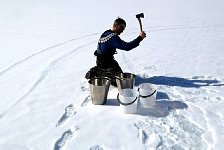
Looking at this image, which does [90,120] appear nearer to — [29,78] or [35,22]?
[29,78]

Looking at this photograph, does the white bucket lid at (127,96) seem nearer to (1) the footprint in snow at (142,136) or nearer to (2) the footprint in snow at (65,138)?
(1) the footprint in snow at (142,136)

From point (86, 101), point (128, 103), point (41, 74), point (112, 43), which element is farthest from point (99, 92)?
point (41, 74)

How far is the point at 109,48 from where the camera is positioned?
221 inches

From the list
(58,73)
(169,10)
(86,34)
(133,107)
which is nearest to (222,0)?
(169,10)

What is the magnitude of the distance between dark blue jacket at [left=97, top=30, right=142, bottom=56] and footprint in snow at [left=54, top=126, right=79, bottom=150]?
160 cm

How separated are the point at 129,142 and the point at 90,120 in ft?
2.36

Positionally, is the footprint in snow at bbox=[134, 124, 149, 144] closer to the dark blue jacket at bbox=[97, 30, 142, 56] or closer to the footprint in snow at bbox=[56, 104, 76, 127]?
the footprint in snow at bbox=[56, 104, 76, 127]

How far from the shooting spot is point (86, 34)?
10.3 metres

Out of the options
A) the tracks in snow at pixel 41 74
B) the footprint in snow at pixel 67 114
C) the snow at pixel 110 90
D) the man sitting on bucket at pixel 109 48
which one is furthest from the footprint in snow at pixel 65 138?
the man sitting on bucket at pixel 109 48

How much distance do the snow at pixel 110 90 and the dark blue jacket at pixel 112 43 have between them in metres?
0.68

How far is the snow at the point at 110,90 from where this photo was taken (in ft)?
13.4

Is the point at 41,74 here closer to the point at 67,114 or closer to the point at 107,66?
the point at 107,66

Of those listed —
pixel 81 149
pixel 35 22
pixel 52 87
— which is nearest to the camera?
pixel 81 149

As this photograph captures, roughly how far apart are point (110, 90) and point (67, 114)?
3.51 feet
